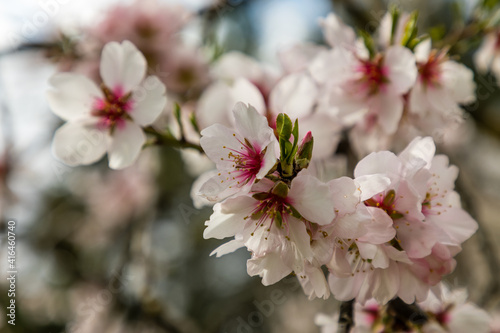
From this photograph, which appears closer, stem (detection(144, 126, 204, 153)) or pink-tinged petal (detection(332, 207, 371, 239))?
pink-tinged petal (detection(332, 207, 371, 239))

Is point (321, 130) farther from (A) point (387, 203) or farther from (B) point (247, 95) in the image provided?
(A) point (387, 203)

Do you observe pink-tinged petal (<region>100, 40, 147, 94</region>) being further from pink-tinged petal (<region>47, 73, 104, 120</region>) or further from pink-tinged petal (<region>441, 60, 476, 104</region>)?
pink-tinged petal (<region>441, 60, 476, 104</region>)

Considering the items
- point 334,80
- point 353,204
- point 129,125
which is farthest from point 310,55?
point 353,204

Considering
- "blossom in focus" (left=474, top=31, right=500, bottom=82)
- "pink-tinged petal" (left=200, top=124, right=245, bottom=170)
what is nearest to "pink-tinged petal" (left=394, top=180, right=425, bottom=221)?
"pink-tinged petal" (left=200, top=124, right=245, bottom=170)

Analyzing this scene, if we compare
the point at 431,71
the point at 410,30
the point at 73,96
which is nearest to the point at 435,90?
the point at 431,71

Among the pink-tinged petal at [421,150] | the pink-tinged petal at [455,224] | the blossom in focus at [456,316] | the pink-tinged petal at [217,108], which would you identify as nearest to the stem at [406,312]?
the blossom in focus at [456,316]

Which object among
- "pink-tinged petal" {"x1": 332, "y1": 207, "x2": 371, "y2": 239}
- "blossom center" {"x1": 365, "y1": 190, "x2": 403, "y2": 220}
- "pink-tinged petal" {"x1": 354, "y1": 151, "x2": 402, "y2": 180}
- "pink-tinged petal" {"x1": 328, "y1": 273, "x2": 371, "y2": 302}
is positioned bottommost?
"pink-tinged petal" {"x1": 328, "y1": 273, "x2": 371, "y2": 302}

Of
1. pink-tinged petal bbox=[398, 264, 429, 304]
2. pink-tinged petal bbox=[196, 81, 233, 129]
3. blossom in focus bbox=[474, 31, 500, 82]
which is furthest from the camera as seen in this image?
blossom in focus bbox=[474, 31, 500, 82]
